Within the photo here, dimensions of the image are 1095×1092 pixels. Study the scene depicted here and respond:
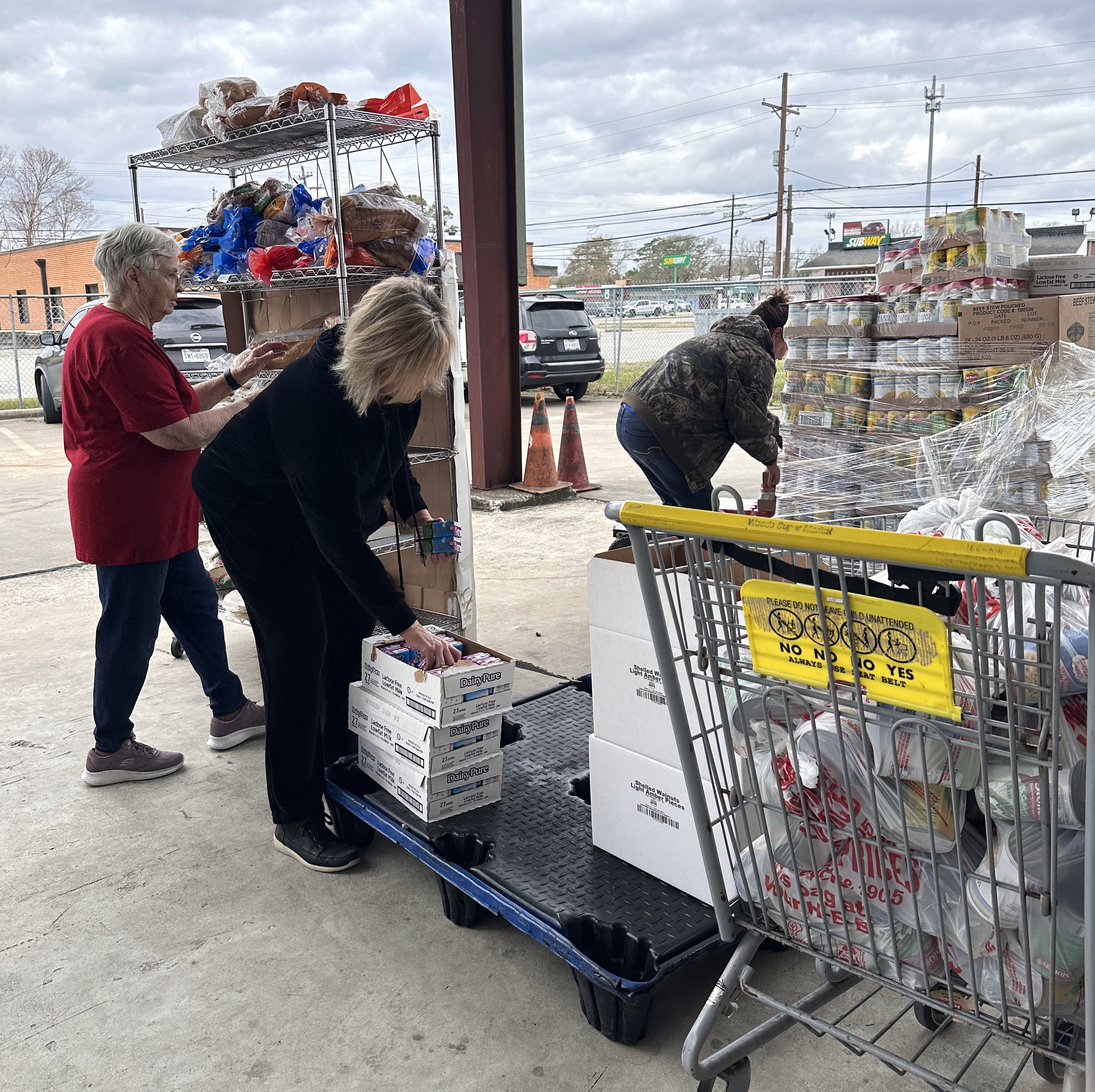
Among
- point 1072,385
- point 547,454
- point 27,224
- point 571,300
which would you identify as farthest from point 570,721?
point 27,224

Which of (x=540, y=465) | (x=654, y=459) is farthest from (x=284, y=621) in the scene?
(x=540, y=465)

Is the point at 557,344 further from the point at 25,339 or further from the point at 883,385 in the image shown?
the point at 25,339

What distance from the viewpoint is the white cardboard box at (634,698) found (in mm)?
2164

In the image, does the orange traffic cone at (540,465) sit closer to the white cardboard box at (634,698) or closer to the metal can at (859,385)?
the metal can at (859,385)

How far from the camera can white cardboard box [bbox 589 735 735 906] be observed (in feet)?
7.16

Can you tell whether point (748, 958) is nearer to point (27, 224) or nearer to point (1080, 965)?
point (1080, 965)

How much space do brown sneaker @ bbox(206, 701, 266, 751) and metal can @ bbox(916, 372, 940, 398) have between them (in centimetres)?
341

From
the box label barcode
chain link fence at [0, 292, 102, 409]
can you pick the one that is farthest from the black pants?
chain link fence at [0, 292, 102, 409]

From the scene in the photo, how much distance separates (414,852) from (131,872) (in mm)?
930

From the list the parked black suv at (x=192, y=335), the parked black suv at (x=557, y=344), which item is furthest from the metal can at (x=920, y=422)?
the parked black suv at (x=557, y=344)

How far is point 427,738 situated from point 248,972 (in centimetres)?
71

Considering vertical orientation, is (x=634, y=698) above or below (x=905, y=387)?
below

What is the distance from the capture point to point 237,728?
362 centimetres

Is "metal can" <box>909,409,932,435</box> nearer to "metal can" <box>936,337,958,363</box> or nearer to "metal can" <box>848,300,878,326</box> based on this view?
"metal can" <box>936,337,958,363</box>
